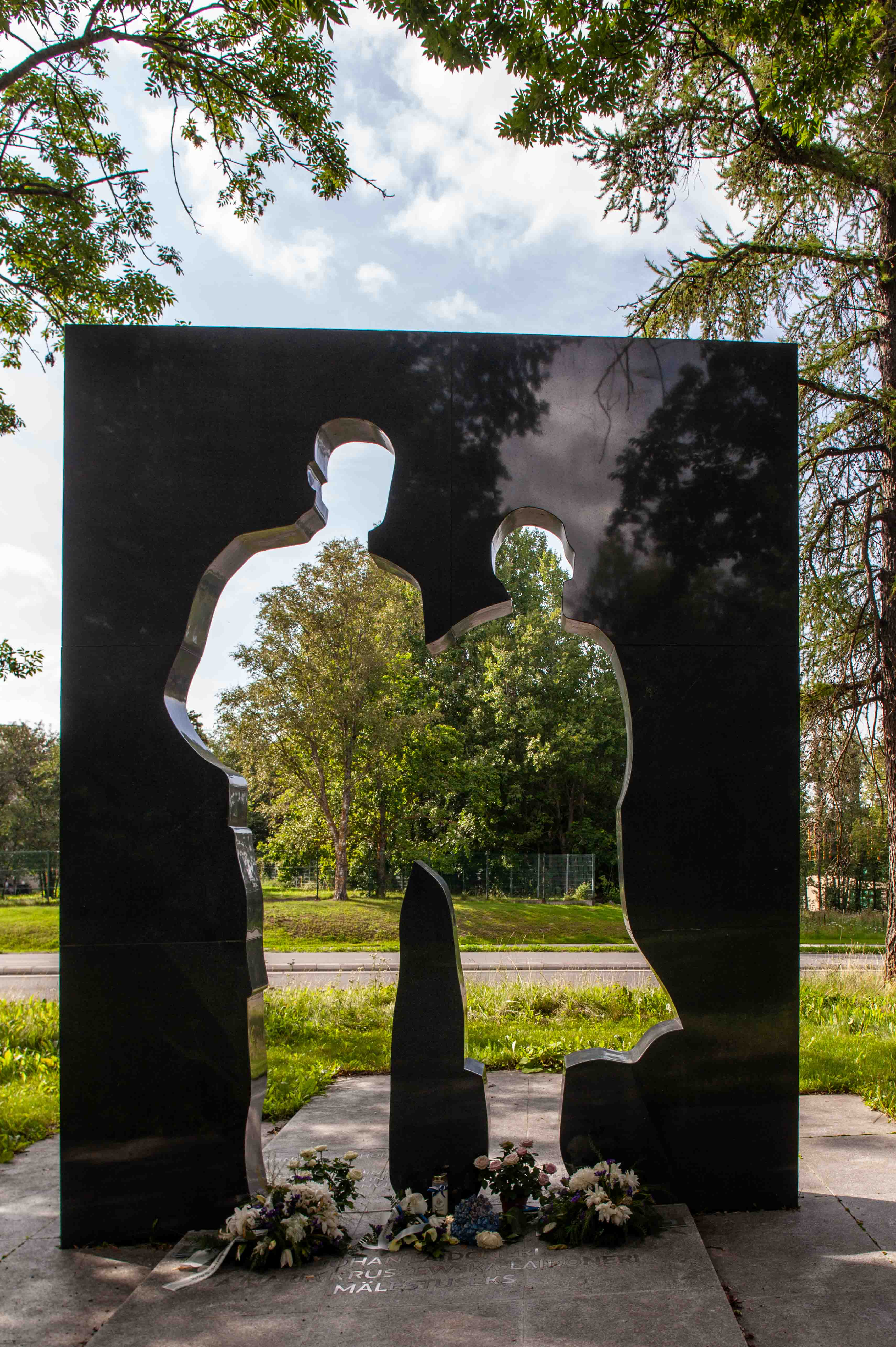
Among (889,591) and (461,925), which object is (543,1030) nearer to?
(889,591)

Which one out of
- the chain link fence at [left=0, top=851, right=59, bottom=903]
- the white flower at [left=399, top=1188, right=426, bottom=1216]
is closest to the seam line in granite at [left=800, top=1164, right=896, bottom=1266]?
the white flower at [left=399, top=1188, right=426, bottom=1216]

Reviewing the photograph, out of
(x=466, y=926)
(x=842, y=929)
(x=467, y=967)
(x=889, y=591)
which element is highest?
Result: (x=889, y=591)

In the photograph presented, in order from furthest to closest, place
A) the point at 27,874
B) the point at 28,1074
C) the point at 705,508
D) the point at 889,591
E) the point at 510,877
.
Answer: the point at 27,874 → the point at 510,877 → the point at 889,591 → the point at 28,1074 → the point at 705,508

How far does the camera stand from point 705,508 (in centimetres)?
457

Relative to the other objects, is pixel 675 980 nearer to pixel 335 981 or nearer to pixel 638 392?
pixel 638 392

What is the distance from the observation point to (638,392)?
4.59 metres

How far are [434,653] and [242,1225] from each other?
281 cm

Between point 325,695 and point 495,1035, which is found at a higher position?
point 325,695

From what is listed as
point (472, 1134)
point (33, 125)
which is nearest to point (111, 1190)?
point (472, 1134)

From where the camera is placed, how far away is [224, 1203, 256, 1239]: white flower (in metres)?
3.71

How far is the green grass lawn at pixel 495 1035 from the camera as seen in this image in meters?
6.48

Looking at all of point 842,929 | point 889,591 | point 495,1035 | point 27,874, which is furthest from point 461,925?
point 27,874

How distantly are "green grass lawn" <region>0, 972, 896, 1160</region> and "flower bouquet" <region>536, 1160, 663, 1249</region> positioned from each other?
2909 millimetres

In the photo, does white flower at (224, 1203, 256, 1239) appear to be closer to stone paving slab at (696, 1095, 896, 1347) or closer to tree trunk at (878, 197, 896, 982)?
stone paving slab at (696, 1095, 896, 1347)
